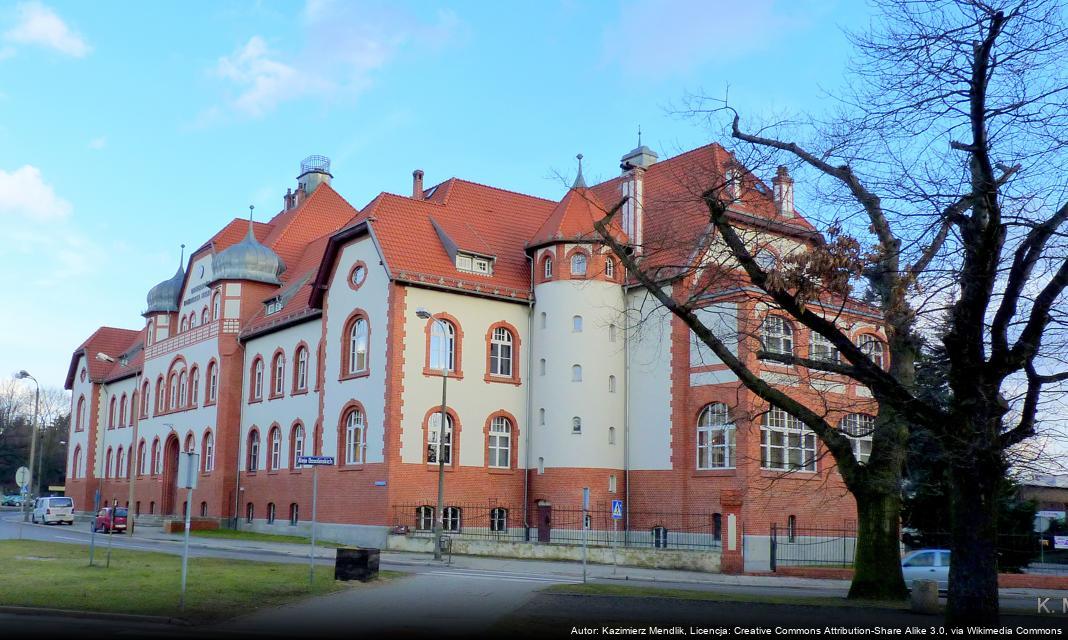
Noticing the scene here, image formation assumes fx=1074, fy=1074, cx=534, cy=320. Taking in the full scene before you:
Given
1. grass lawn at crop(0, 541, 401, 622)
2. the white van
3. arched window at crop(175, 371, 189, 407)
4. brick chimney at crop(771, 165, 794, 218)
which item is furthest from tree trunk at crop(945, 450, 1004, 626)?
the white van

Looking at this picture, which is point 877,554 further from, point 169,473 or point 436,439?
point 169,473

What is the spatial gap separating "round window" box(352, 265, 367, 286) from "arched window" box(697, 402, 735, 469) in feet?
45.5

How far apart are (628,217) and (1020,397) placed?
89.2ft

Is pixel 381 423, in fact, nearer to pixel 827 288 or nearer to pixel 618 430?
pixel 618 430

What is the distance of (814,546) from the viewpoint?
3562 centimetres

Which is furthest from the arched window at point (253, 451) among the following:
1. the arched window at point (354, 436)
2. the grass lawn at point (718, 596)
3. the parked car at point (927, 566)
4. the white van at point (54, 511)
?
the parked car at point (927, 566)

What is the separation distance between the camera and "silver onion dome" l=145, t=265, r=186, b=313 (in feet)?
203

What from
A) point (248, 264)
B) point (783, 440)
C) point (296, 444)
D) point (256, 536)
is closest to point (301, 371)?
point (296, 444)

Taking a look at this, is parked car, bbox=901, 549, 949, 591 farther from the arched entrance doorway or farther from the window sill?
the arched entrance doorway

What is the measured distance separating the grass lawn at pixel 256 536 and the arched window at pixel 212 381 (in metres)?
7.22

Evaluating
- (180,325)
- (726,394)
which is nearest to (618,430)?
(726,394)

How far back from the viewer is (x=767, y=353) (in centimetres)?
1781

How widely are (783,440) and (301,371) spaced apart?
68.6ft

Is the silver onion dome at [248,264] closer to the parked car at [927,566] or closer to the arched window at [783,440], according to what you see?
the arched window at [783,440]
